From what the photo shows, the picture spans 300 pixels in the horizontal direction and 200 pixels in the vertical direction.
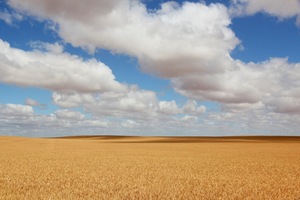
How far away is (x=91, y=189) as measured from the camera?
53.2 feet

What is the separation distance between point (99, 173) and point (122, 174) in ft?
4.87

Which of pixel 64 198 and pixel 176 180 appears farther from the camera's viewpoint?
pixel 176 180

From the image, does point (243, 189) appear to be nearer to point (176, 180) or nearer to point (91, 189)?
point (176, 180)

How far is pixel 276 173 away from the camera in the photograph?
76.0 ft

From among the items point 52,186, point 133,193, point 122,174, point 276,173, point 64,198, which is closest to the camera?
point 64,198

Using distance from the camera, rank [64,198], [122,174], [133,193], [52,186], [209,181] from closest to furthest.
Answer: [64,198]
[133,193]
[52,186]
[209,181]
[122,174]

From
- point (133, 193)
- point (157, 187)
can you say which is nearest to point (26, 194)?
point (133, 193)

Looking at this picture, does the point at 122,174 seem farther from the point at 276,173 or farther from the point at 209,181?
the point at 276,173

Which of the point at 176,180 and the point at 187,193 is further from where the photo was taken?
the point at 176,180

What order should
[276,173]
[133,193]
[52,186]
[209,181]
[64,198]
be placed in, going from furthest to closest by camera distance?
[276,173]
[209,181]
[52,186]
[133,193]
[64,198]

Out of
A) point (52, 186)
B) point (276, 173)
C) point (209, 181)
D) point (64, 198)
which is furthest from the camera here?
point (276, 173)

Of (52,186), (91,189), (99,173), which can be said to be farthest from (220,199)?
(99,173)

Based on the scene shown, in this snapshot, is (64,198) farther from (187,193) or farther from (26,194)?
(187,193)

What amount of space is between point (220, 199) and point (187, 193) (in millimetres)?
1746
